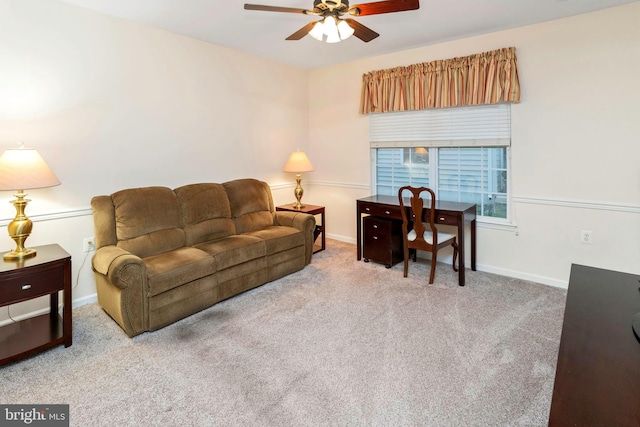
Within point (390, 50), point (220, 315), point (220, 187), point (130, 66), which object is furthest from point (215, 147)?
point (390, 50)

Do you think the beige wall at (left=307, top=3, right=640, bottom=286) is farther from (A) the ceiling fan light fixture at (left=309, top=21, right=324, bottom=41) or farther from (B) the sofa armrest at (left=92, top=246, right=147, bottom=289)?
(B) the sofa armrest at (left=92, top=246, right=147, bottom=289)

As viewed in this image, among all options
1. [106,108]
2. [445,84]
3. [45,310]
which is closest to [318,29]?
[445,84]

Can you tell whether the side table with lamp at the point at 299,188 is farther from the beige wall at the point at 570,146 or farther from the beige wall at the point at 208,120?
the beige wall at the point at 570,146

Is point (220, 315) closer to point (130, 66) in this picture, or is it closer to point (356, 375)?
point (356, 375)

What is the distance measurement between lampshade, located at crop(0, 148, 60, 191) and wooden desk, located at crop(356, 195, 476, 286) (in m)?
2.99

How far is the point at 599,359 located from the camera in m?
1.18

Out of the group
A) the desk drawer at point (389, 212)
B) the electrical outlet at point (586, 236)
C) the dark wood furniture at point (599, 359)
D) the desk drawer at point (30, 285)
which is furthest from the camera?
the desk drawer at point (389, 212)

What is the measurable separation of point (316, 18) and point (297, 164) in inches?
75.3

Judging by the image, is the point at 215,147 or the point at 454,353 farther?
the point at 215,147

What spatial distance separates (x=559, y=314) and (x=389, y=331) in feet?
4.69

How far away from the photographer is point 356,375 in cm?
213

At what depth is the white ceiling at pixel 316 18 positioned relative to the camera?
2.89m

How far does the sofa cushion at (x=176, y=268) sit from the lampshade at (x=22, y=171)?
3.04 ft

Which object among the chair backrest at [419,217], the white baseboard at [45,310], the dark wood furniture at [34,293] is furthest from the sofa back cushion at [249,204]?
the dark wood furniture at [34,293]
